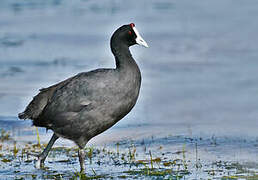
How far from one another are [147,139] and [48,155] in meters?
1.46

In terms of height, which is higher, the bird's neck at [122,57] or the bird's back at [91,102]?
the bird's neck at [122,57]

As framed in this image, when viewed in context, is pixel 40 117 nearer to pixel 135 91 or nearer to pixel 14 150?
pixel 14 150

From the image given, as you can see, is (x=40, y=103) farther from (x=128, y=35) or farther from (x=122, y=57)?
(x=128, y=35)

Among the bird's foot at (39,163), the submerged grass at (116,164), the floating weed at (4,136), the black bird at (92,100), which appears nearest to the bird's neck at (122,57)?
the black bird at (92,100)

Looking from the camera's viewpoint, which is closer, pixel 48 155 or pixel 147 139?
pixel 48 155

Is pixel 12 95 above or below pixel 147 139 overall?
above

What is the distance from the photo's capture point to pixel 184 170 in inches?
268

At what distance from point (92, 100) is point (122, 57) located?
0.71 metres

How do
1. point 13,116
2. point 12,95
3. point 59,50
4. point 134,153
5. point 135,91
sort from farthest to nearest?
point 59,50, point 12,95, point 13,116, point 134,153, point 135,91

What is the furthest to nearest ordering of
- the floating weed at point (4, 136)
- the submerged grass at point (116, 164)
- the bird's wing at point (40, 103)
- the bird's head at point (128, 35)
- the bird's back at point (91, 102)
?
the floating weed at point (4, 136), the bird's wing at point (40, 103), the bird's head at point (128, 35), the bird's back at point (91, 102), the submerged grass at point (116, 164)

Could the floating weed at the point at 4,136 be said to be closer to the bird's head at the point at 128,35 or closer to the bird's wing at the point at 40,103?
the bird's wing at the point at 40,103

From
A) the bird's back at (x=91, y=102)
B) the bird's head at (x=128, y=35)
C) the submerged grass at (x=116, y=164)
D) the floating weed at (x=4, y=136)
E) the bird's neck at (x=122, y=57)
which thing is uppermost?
the bird's head at (x=128, y=35)

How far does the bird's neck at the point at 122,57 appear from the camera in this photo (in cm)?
738

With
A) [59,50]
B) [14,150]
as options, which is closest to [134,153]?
[14,150]
